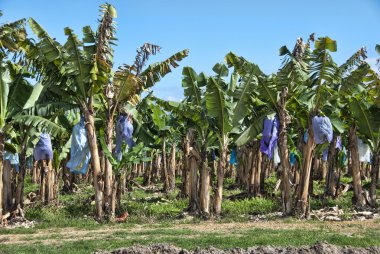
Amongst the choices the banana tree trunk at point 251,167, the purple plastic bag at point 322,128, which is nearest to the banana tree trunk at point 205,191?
the purple plastic bag at point 322,128

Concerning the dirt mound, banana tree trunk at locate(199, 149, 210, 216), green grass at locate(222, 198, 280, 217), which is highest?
banana tree trunk at locate(199, 149, 210, 216)

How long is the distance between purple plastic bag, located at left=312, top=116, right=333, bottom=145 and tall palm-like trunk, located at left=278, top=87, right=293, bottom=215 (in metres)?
0.76

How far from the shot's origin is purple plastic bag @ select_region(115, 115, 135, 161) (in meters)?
13.5

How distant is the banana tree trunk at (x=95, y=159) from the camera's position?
1252 cm

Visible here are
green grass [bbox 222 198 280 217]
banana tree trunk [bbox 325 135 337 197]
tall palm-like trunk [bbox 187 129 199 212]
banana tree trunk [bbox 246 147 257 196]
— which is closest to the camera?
green grass [bbox 222 198 280 217]

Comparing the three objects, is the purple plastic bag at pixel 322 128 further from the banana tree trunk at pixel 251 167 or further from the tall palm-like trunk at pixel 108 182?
the tall palm-like trunk at pixel 108 182

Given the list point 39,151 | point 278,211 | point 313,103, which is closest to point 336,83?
point 313,103

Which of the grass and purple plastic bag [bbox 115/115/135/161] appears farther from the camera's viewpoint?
purple plastic bag [bbox 115/115/135/161]

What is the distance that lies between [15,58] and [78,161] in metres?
3.27

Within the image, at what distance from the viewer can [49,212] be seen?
46.4ft

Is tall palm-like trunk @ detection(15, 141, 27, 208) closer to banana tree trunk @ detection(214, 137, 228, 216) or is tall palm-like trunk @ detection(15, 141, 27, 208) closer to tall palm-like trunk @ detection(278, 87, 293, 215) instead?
banana tree trunk @ detection(214, 137, 228, 216)

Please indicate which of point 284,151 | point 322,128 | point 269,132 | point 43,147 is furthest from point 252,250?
point 43,147

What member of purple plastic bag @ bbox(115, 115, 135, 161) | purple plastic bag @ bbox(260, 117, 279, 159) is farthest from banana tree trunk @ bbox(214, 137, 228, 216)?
purple plastic bag @ bbox(115, 115, 135, 161)

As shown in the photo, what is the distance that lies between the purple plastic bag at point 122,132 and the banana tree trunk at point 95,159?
3.28 feet
